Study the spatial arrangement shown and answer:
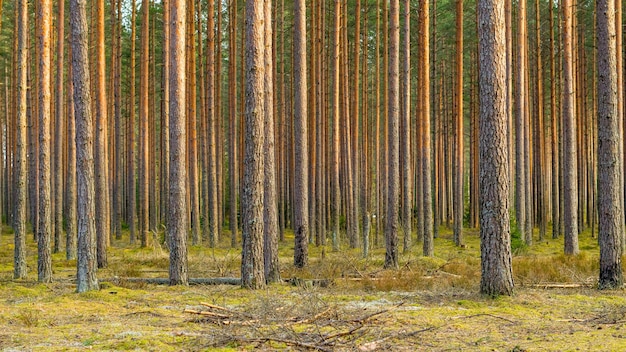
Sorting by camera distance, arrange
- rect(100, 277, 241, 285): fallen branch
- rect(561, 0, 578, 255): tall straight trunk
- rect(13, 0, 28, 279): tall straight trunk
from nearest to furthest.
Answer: rect(100, 277, 241, 285): fallen branch → rect(13, 0, 28, 279): tall straight trunk → rect(561, 0, 578, 255): tall straight trunk

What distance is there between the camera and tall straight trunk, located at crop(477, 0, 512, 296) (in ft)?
34.8

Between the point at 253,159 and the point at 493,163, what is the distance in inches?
162

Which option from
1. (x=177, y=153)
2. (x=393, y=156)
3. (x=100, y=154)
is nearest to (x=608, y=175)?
(x=393, y=156)

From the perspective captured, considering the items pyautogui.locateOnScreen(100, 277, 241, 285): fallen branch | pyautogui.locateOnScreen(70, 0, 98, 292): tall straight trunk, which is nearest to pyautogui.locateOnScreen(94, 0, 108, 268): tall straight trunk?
pyautogui.locateOnScreen(100, 277, 241, 285): fallen branch

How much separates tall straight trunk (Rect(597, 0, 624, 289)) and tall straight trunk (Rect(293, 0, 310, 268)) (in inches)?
237

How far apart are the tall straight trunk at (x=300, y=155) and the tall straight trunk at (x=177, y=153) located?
268 centimetres

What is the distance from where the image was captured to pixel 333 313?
8734 mm

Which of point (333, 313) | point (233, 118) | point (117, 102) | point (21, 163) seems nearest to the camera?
point (333, 313)

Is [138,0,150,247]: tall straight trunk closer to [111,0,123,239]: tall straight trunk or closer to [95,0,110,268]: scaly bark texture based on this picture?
[111,0,123,239]: tall straight trunk

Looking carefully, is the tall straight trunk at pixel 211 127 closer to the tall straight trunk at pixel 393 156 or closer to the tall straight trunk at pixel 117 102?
the tall straight trunk at pixel 117 102

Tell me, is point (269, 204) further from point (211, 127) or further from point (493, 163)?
point (211, 127)

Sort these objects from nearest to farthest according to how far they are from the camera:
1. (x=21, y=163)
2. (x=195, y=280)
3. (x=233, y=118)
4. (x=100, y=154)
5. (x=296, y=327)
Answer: (x=296, y=327)
(x=195, y=280)
(x=21, y=163)
(x=100, y=154)
(x=233, y=118)

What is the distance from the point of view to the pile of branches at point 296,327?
7.16 m

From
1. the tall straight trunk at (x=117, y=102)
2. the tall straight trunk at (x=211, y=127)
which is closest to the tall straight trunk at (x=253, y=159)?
the tall straight trunk at (x=211, y=127)
